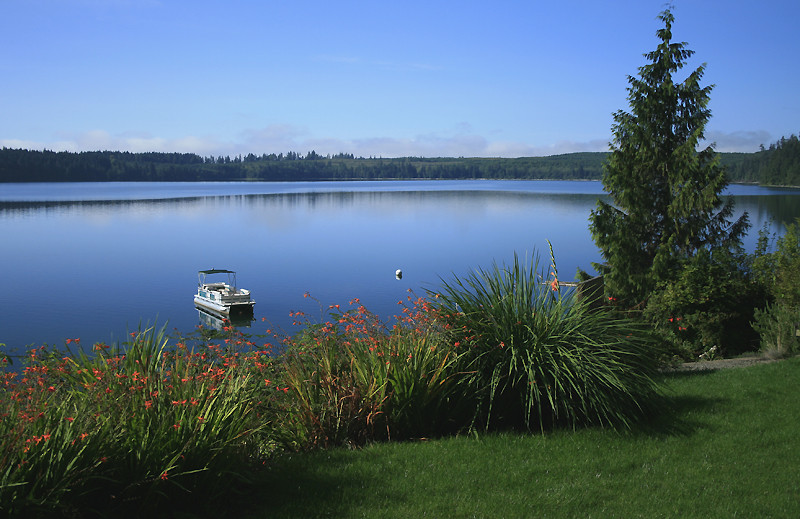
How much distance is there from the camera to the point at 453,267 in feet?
132

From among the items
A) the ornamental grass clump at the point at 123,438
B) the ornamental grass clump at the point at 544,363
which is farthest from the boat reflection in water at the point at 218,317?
the ornamental grass clump at the point at 123,438

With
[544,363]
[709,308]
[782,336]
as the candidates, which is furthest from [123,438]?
[709,308]

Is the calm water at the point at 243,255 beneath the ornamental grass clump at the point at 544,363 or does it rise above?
beneath

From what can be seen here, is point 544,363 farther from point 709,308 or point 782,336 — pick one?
point 709,308

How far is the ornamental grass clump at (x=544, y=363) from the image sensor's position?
6320 mm

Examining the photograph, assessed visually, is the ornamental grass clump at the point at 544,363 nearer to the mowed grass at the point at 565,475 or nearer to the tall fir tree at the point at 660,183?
the mowed grass at the point at 565,475

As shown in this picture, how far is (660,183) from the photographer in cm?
2208

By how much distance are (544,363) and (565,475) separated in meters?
1.41

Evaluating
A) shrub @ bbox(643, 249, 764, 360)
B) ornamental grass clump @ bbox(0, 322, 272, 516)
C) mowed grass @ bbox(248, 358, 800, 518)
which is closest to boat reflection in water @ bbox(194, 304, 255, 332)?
shrub @ bbox(643, 249, 764, 360)

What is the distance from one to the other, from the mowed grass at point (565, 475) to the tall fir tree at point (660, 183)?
15.1m

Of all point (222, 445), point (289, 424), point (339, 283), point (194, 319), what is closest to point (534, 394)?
point (289, 424)

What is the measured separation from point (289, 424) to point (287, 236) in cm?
5315

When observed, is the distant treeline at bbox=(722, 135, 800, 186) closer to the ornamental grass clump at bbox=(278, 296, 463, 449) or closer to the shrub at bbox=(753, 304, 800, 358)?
the shrub at bbox=(753, 304, 800, 358)

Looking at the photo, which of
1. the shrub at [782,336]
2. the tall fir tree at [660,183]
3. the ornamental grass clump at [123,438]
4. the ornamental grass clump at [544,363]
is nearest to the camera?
the ornamental grass clump at [123,438]
